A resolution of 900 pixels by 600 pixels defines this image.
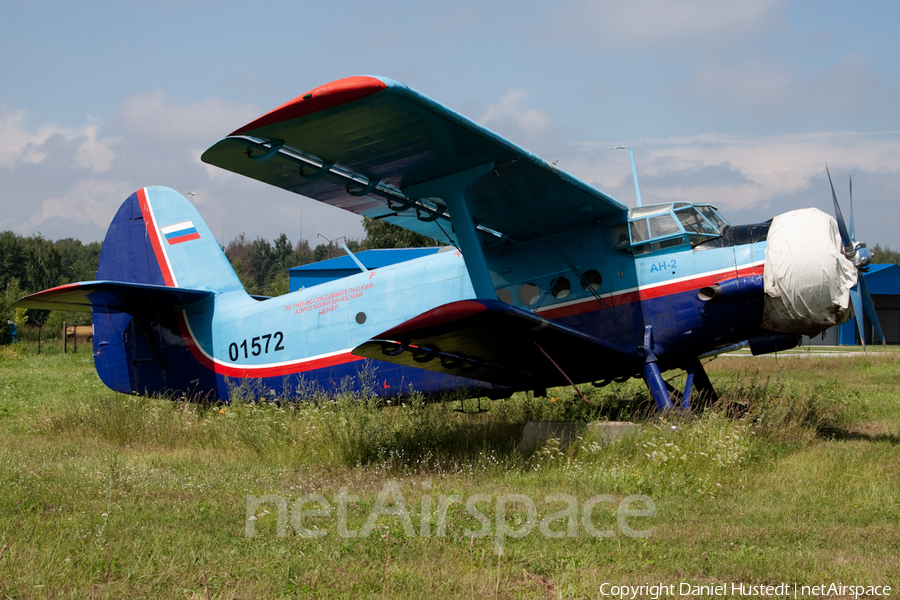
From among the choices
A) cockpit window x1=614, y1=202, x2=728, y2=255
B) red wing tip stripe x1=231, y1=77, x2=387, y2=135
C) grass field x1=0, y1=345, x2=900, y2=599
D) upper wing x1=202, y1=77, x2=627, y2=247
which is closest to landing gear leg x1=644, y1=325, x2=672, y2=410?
grass field x1=0, y1=345, x2=900, y2=599

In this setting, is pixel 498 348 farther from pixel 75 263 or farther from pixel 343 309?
pixel 75 263

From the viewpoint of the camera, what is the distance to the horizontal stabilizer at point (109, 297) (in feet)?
27.0

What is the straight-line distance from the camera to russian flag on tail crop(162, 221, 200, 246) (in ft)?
34.9

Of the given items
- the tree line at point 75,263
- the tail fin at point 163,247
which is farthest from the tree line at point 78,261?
the tail fin at point 163,247

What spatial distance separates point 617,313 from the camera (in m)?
7.83

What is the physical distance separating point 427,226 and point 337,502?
16.8 feet

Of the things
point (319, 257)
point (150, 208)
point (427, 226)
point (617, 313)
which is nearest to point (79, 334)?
point (150, 208)

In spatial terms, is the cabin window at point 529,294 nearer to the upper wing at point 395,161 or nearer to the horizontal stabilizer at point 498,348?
the upper wing at point 395,161

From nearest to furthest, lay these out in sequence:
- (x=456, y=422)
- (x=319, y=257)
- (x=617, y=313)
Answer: (x=617, y=313) → (x=456, y=422) → (x=319, y=257)

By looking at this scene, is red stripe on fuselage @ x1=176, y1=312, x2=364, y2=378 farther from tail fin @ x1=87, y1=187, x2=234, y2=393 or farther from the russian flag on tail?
the russian flag on tail

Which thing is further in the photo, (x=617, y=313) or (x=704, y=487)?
(x=617, y=313)

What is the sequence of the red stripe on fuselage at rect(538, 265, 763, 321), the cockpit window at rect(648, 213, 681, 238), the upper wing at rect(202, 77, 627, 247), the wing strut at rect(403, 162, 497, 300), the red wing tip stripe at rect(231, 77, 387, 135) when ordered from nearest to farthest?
the red wing tip stripe at rect(231, 77, 387, 135) < the upper wing at rect(202, 77, 627, 247) < the wing strut at rect(403, 162, 497, 300) < the red stripe on fuselage at rect(538, 265, 763, 321) < the cockpit window at rect(648, 213, 681, 238)

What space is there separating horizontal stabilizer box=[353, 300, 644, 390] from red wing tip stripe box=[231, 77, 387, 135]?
1.91m

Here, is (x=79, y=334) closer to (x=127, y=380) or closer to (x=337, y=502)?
(x=127, y=380)
